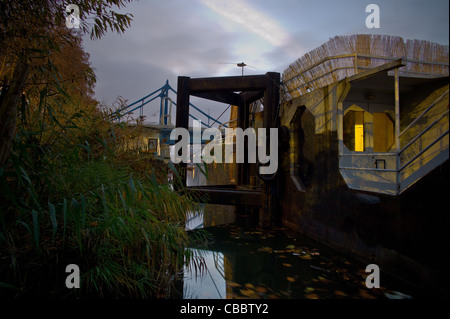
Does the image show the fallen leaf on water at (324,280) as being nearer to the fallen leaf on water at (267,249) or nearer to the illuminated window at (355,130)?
the fallen leaf on water at (267,249)

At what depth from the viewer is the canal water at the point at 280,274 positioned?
3273 millimetres

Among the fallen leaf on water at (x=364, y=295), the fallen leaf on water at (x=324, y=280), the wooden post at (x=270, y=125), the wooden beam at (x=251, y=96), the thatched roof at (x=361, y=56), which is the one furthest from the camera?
the wooden beam at (x=251, y=96)

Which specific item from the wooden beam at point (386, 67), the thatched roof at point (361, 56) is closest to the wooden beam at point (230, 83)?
the thatched roof at point (361, 56)

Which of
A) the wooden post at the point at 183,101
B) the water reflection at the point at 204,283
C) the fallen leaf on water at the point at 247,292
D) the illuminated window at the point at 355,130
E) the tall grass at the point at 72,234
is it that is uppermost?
the wooden post at the point at 183,101

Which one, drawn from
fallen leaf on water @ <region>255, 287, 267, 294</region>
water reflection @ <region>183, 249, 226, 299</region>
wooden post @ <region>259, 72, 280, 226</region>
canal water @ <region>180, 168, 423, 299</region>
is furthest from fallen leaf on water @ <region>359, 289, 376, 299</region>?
wooden post @ <region>259, 72, 280, 226</region>

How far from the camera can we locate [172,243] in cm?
304

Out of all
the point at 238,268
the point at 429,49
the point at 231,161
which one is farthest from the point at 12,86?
the point at 231,161

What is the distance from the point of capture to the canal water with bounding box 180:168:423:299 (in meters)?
3.27

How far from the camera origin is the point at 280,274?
12.9 feet

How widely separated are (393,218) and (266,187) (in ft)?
11.7

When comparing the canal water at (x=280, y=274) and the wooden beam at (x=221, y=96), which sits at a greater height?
the wooden beam at (x=221, y=96)

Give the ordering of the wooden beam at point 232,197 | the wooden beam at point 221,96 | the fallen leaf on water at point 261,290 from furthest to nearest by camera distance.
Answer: the wooden beam at point 221,96 < the wooden beam at point 232,197 < the fallen leaf on water at point 261,290

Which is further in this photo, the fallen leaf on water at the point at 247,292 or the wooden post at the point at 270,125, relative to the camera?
the wooden post at the point at 270,125

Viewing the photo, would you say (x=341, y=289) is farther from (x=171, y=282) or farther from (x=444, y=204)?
(x=171, y=282)
